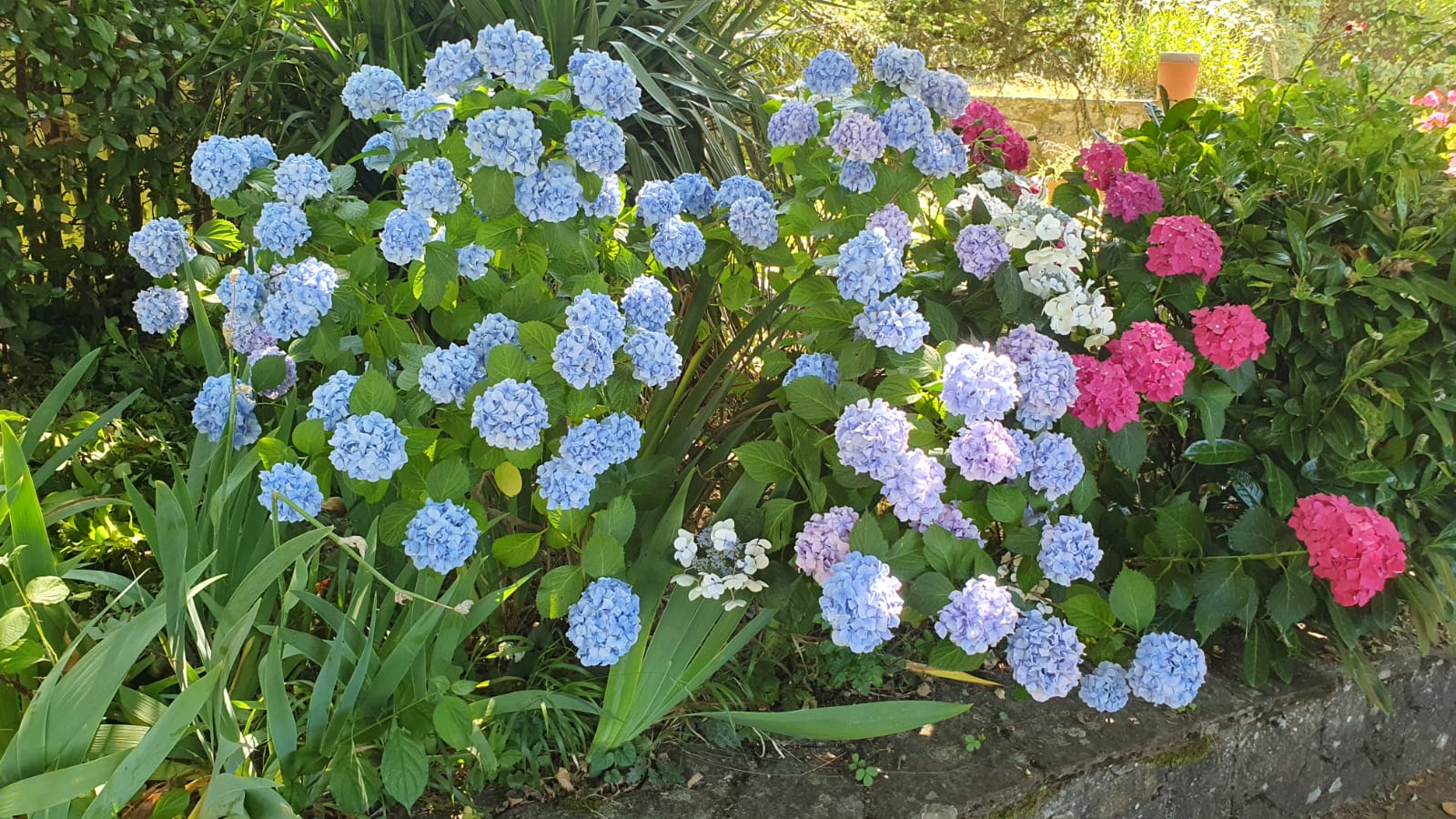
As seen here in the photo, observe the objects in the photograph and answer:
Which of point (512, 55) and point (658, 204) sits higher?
point (512, 55)

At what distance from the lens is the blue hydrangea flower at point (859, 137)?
4.97 ft

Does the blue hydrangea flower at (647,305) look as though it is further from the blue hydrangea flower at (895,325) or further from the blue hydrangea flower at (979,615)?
the blue hydrangea flower at (979,615)

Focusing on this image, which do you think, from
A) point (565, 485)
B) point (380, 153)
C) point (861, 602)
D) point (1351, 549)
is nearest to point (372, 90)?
point (380, 153)

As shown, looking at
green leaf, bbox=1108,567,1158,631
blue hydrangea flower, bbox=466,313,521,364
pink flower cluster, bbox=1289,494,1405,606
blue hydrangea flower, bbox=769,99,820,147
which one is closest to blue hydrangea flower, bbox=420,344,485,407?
blue hydrangea flower, bbox=466,313,521,364

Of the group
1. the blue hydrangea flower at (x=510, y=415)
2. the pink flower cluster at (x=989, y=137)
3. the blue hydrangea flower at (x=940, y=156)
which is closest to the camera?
the blue hydrangea flower at (x=510, y=415)

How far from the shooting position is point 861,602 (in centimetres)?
134

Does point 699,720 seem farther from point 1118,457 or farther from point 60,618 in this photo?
point 60,618

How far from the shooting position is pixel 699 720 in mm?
1688

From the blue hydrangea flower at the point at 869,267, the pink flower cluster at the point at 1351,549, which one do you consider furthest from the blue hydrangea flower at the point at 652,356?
the pink flower cluster at the point at 1351,549

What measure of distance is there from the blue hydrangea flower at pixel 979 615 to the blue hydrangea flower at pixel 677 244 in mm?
646

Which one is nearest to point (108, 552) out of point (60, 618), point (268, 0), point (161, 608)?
point (60, 618)

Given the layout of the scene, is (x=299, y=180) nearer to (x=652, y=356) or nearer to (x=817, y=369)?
(x=652, y=356)

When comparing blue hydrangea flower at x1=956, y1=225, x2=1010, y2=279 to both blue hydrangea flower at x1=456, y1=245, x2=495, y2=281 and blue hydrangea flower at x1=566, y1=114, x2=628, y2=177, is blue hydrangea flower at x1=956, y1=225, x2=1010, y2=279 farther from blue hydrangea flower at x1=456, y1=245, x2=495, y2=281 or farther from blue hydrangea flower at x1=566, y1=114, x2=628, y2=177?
blue hydrangea flower at x1=456, y1=245, x2=495, y2=281

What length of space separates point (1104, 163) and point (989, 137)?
27 centimetres
